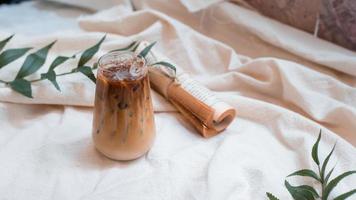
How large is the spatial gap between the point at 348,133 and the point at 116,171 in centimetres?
30

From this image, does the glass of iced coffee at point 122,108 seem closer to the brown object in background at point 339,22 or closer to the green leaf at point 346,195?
the green leaf at point 346,195

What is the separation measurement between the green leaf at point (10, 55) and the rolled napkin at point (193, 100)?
0.19m

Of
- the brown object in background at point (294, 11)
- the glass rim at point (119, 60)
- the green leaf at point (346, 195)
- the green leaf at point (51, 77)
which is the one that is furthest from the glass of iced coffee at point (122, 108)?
the brown object in background at point (294, 11)

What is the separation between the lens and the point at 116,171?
490 millimetres

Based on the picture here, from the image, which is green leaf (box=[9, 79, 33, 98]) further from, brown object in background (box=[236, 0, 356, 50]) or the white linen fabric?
brown object in background (box=[236, 0, 356, 50])

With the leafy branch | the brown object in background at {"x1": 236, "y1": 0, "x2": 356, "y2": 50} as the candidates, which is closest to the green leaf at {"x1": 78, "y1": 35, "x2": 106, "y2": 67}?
the leafy branch

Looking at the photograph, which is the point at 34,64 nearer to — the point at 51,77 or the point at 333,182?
the point at 51,77

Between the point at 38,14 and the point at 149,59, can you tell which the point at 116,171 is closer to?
the point at 149,59

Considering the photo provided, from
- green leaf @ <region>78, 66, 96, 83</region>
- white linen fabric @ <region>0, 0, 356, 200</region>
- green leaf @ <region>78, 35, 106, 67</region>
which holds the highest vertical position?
green leaf @ <region>78, 66, 96, 83</region>

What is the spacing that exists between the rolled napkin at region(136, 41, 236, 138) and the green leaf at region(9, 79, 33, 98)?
17 centimetres

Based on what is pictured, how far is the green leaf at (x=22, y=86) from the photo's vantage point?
22.3 inches

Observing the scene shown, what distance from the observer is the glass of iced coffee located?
460 millimetres

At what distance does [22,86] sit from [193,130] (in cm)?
24

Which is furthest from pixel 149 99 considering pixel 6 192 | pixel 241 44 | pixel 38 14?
pixel 38 14
